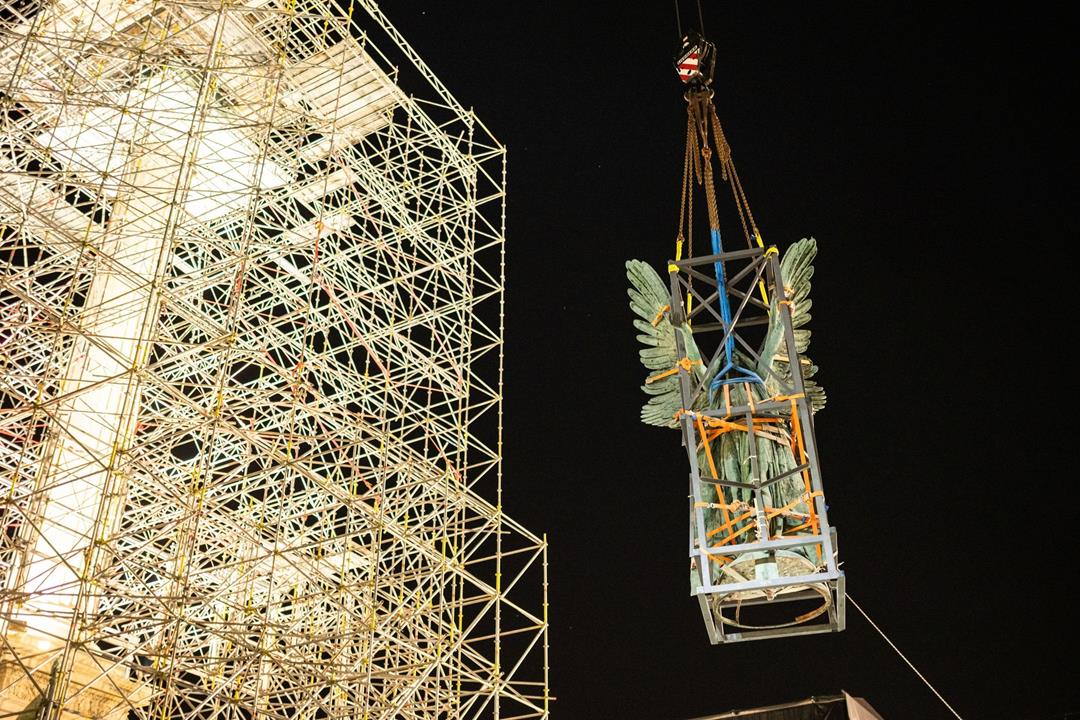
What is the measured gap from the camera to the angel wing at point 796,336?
1163cm

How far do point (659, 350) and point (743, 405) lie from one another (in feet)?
4.60

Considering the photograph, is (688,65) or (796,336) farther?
(688,65)

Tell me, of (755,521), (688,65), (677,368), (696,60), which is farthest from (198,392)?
(755,521)

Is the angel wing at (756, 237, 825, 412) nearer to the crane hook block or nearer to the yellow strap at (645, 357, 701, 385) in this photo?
the yellow strap at (645, 357, 701, 385)

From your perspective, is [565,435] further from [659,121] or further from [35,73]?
[35,73]

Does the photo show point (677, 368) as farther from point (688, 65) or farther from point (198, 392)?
point (198, 392)

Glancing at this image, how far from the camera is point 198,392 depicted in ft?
72.6

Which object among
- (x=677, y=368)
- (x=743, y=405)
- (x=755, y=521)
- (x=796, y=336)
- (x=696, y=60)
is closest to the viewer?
(x=755, y=521)

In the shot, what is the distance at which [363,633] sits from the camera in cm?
1537

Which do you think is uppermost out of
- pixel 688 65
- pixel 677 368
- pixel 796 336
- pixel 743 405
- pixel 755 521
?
pixel 688 65

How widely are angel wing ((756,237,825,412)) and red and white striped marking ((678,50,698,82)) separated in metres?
2.80

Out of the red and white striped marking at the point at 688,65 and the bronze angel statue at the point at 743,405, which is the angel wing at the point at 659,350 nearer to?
the bronze angel statue at the point at 743,405

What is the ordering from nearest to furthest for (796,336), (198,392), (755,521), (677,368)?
(755,521) → (677,368) → (796,336) → (198,392)

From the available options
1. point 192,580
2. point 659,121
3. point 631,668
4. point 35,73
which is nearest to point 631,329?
point 659,121
